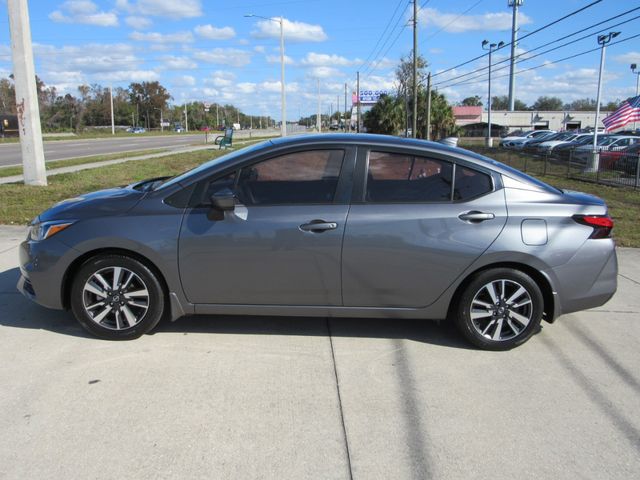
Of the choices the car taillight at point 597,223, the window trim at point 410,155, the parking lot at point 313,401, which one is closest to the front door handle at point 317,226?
the window trim at point 410,155

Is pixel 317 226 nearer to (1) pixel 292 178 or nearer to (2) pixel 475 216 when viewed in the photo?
(1) pixel 292 178

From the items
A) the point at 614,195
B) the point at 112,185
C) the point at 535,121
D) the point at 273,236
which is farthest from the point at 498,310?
the point at 535,121

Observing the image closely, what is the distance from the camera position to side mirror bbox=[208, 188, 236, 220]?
158 inches

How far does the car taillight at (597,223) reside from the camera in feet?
13.6

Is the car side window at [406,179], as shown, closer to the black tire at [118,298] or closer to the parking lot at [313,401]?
the parking lot at [313,401]

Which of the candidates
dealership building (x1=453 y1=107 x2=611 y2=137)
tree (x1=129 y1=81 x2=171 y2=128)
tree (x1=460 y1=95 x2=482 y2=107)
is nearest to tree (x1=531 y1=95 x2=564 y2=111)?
tree (x1=460 y1=95 x2=482 y2=107)

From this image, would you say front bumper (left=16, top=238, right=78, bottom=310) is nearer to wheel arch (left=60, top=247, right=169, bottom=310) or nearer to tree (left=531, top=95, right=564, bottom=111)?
wheel arch (left=60, top=247, right=169, bottom=310)

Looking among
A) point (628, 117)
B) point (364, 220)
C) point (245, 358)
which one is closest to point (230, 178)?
point (364, 220)

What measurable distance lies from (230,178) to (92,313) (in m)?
1.50

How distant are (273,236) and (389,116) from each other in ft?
181

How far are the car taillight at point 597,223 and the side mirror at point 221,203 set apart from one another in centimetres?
260

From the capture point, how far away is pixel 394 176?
4.25 m

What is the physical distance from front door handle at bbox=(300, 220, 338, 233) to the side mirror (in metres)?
0.55

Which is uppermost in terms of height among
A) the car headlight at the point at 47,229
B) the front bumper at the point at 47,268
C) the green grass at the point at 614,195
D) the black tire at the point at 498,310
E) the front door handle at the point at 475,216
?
the front door handle at the point at 475,216
